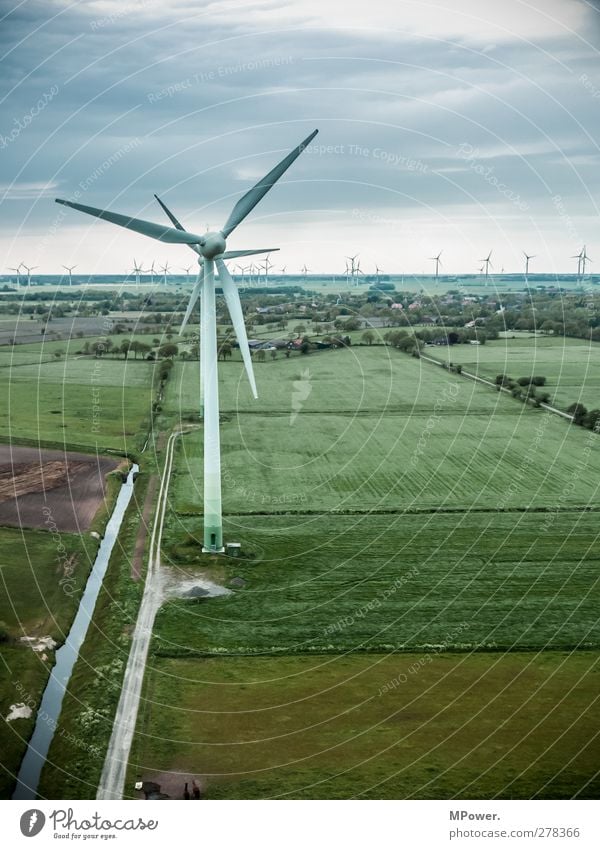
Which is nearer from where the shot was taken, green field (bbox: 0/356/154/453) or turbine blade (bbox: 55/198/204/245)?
turbine blade (bbox: 55/198/204/245)

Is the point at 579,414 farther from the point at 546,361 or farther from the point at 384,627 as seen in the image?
the point at 384,627

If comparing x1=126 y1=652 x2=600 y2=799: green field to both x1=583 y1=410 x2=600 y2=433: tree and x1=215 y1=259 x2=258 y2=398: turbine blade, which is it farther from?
x1=583 y1=410 x2=600 y2=433: tree

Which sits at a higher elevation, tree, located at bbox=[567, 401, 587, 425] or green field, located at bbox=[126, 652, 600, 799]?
tree, located at bbox=[567, 401, 587, 425]

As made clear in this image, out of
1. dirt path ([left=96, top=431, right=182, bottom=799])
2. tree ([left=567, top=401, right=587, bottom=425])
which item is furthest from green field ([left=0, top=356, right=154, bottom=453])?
tree ([left=567, top=401, right=587, bottom=425])

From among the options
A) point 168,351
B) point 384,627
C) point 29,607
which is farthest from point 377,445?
point 168,351
